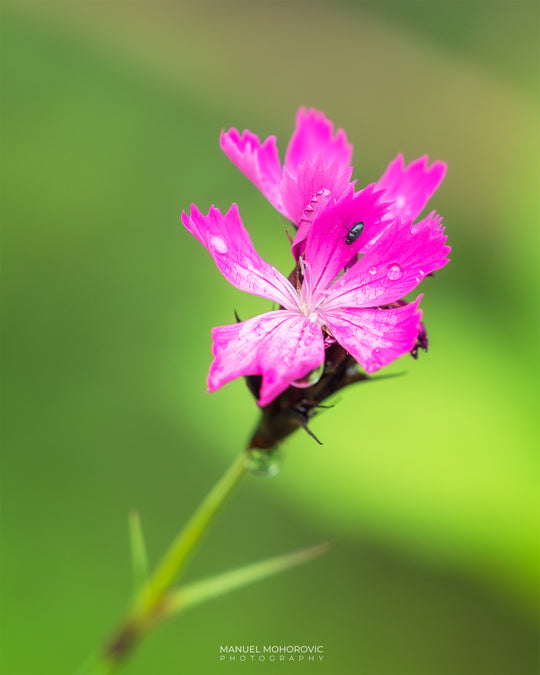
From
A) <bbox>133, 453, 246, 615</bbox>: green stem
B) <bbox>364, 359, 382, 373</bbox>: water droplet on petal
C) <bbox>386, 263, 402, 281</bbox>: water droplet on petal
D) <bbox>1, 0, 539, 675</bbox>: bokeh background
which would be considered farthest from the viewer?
<bbox>1, 0, 539, 675</bbox>: bokeh background

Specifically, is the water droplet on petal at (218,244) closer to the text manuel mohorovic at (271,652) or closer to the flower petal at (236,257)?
the flower petal at (236,257)

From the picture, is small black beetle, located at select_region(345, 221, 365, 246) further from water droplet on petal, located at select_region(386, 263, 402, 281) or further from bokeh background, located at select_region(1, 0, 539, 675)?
bokeh background, located at select_region(1, 0, 539, 675)

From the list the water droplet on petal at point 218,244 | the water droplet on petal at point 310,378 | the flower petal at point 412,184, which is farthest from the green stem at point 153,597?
the flower petal at point 412,184

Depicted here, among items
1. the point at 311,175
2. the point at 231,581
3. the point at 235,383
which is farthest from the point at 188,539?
the point at 235,383

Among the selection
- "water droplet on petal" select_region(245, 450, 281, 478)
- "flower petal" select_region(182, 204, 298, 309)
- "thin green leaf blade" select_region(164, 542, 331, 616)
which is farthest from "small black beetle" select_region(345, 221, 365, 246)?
"thin green leaf blade" select_region(164, 542, 331, 616)

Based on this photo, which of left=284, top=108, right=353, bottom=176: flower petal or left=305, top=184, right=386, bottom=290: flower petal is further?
left=284, top=108, right=353, bottom=176: flower petal

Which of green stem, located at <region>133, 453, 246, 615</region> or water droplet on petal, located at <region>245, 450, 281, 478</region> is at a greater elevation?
water droplet on petal, located at <region>245, 450, 281, 478</region>

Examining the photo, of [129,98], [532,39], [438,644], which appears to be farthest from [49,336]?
[532,39]

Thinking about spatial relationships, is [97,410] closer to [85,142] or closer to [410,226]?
[85,142]

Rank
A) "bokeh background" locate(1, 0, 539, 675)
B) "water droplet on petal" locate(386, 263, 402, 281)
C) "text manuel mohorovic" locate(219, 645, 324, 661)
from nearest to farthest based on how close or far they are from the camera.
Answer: "water droplet on petal" locate(386, 263, 402, 281) → "text manuel mohorovic" locate(219, 645, 324, 661) → "bokeh background" locate(1, 0, 539, 675)
